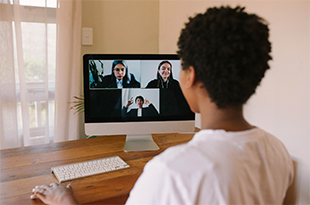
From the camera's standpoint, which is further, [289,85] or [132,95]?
[132,95]

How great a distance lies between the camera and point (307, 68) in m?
1.06

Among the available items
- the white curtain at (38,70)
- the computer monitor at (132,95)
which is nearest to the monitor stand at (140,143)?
the computer monitor at (132,95)

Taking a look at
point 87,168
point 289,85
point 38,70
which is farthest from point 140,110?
point 38,70

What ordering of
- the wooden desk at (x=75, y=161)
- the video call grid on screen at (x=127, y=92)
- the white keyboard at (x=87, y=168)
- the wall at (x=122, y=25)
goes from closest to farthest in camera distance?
the wooden desk at (x=75, y=161), the white keyboard at (x=87, y=168), the video call grid on screen at (x=127, y=92), the wall at (x=122, y=25)

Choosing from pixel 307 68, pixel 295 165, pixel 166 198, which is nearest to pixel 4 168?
pixel 166 198

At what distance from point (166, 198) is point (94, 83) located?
90 centimetres

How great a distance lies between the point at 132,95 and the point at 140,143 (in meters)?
0.27

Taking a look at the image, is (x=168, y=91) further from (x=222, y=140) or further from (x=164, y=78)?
(x=222, y=140)

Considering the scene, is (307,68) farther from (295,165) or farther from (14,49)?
(14,49)

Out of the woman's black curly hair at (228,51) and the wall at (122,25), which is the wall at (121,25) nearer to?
the wall at (122,25)

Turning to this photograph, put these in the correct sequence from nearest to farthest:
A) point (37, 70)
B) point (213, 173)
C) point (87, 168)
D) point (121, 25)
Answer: point (213, 173)
point (87, 168)
point (37, 70)
point (121, 25)

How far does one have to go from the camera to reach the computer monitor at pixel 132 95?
4.22ft

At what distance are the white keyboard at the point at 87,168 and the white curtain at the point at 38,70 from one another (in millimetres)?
867

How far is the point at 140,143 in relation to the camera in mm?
1398
